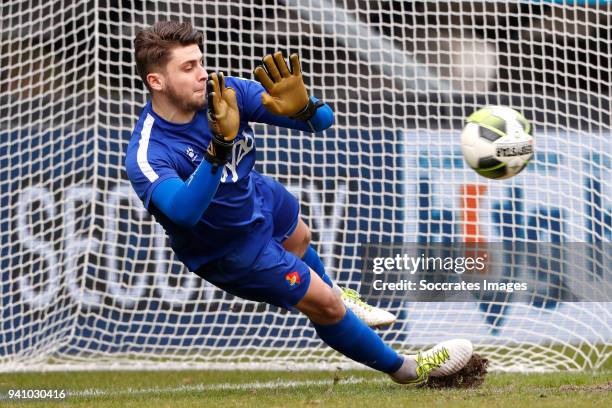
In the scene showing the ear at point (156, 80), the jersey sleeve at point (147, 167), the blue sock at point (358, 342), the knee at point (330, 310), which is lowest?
the blue sock at point (358, 342)

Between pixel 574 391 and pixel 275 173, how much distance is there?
3.40m

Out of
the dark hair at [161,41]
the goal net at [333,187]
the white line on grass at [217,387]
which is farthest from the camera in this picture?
the goal net at [333,187]

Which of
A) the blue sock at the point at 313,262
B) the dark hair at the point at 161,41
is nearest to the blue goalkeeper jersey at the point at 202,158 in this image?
the dark hair at the point at 161,41

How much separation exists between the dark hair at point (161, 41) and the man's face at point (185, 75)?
0.09 ft

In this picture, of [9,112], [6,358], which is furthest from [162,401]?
[9,112]

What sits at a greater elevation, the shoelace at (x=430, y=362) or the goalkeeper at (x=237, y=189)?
the goalkeeper at (x=237, y=189)

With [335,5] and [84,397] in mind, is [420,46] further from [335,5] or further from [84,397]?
[84,397]

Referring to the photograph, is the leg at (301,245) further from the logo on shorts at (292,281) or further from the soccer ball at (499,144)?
the soccer ball at (499,144)

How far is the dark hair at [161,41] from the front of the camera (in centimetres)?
457

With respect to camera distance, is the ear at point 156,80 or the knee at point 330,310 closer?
the ear at point 156,80

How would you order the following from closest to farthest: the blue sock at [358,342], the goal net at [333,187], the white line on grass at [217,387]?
the blue sock at [358,342]
the white line on grass at [217,387]
the goal net at [333,187]

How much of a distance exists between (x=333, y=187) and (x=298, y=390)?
106 inches

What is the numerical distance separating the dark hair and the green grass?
1515mm

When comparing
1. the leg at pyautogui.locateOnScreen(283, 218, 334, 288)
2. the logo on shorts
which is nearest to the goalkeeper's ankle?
the leg at pyautogui.locateOnScreen(283, 218, 334, 288)
